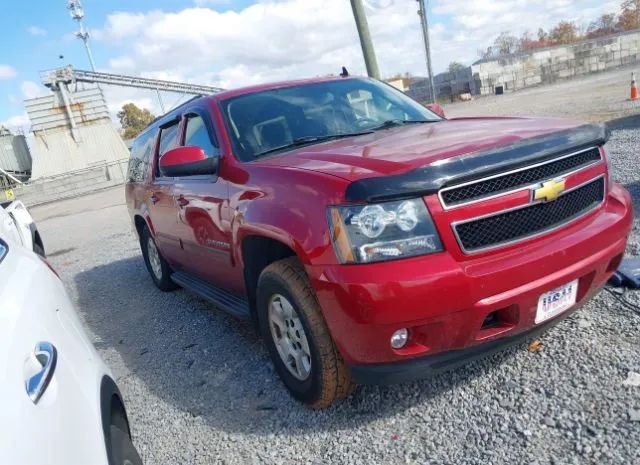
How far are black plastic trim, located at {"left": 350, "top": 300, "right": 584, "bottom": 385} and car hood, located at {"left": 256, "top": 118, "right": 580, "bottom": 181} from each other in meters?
0.84

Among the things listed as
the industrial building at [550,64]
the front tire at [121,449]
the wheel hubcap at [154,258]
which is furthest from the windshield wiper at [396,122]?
the industrial building at [550,64]

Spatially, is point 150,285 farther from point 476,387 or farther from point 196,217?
point 476,387

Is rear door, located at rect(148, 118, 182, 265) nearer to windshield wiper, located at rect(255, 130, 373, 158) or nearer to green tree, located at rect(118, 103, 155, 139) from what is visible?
windshield wiper, located at rect(255, 130, 373, 158)

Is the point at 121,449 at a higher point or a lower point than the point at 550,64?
lower

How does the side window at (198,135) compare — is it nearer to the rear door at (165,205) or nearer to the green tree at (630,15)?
the rear door at (165,205)

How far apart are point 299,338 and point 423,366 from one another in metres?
0.75

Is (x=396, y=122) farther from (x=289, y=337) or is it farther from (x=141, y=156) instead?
(x=141, y=156)

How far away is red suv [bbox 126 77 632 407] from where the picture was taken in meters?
2.16

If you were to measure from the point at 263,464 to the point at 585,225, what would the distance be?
198cm

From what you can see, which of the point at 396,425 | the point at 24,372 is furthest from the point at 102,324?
the point at 24,372

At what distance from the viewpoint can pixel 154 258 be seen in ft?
18.8

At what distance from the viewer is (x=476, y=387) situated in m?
2.71

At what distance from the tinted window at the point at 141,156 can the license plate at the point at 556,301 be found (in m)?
4.01

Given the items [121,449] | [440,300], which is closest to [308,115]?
[440,300]
